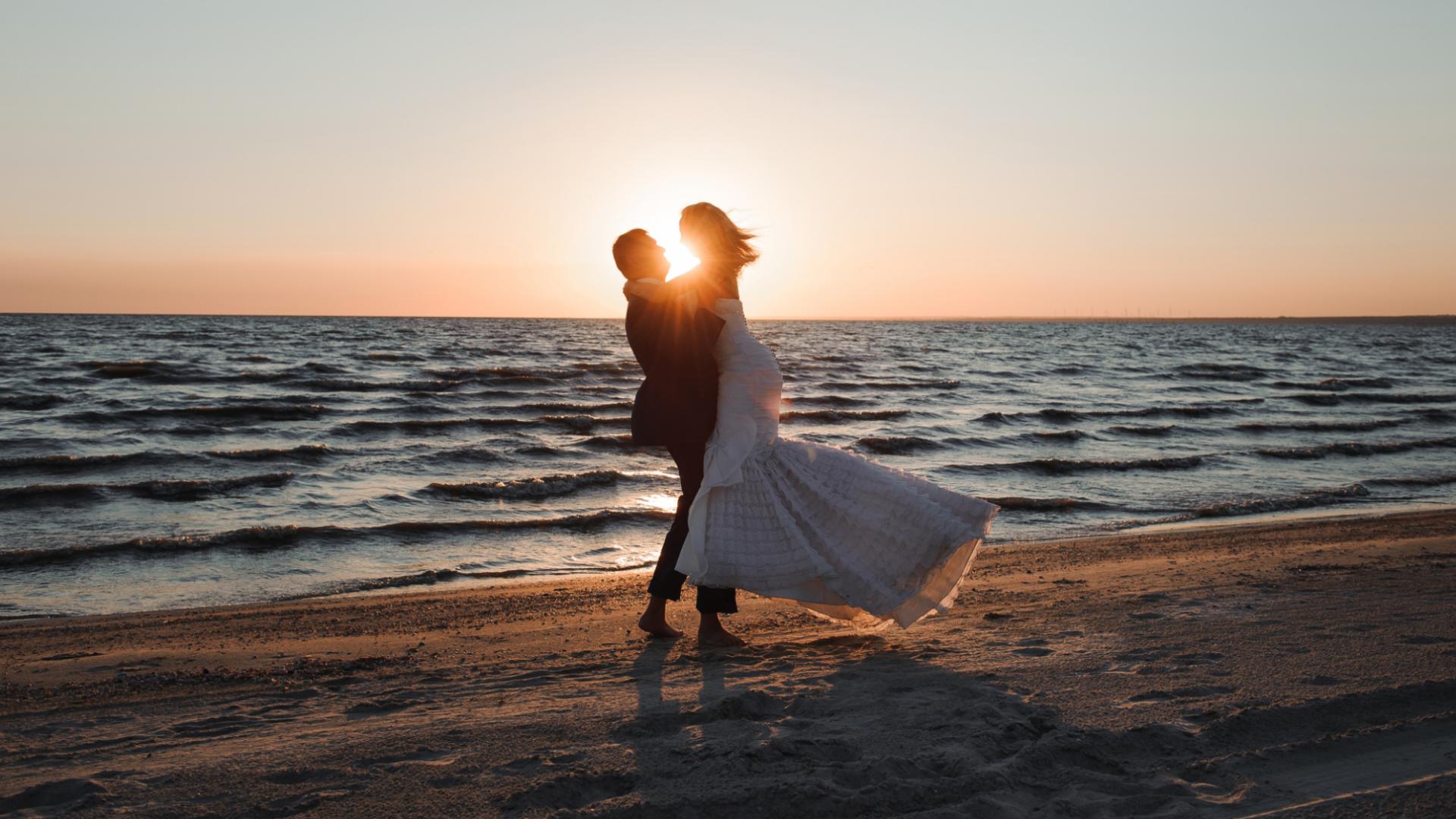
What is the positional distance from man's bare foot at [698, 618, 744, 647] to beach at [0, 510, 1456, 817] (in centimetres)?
8

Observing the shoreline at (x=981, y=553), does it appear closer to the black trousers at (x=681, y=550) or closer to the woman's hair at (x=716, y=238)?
the black trousers at (x=681, y=550)

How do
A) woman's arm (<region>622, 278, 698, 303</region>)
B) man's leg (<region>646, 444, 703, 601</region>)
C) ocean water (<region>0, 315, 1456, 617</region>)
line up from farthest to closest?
1. ocean water (<region>0, 315, 1456, 617</region>)
2. man's leg (<region>646, 444, 703, 601</region>)
3. woman's arm (<region>622, 278, 698, 303</region>)

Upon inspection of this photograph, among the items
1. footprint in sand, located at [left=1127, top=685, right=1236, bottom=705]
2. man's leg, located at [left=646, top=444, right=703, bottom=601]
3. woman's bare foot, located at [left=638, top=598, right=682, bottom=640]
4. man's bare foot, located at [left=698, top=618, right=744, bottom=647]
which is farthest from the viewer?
woman's bare foot, located at [left=638, top=598, right=682, bottom=640]

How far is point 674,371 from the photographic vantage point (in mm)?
4918

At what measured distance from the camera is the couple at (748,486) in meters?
4.87

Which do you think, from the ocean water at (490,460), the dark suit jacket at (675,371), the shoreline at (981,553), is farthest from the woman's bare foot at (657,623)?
the ocean water at (490,460)

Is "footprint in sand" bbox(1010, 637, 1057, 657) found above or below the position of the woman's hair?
below

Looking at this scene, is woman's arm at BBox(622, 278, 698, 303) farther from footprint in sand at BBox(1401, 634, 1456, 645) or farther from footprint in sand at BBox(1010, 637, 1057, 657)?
footprint in sand at BBox(1401, 634, 1456, 645)

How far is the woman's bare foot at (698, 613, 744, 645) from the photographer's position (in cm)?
518

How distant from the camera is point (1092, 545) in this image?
28.6ft

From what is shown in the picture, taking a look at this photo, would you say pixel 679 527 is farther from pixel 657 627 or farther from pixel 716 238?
pixel 716 238

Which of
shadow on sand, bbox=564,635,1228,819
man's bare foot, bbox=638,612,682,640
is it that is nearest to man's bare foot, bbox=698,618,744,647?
man's bare foot, bbox=638,612,682,640

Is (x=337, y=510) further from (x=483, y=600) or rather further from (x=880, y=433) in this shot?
(x=880, y=433)

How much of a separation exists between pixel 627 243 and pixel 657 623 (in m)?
2.03
